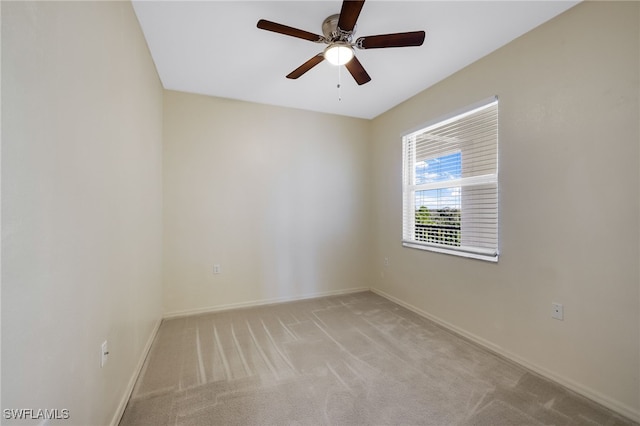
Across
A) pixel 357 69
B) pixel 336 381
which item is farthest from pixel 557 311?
pixel 357 69

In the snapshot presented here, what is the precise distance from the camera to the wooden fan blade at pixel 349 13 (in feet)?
4.47

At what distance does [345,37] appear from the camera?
172cm

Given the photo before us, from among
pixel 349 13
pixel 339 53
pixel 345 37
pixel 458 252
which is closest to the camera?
pixel 349 13

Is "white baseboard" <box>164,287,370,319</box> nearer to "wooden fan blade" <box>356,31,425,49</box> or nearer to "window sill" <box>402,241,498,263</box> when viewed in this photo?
"window sill" <box>402,241,498,263</box>

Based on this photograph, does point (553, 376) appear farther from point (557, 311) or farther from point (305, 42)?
point (305, 42)

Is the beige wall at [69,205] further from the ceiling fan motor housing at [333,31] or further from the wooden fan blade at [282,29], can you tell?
the ceiling fan motor housing at [333,31]

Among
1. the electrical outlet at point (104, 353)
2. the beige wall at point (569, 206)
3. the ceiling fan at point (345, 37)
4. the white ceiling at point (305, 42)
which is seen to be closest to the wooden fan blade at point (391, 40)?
the ceiling fan at point (345, 37)

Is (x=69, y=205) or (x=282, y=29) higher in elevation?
(x=282, y=29)

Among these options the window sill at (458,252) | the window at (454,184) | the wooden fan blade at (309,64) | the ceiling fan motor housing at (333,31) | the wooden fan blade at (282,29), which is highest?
the ceiling fan motor housing at (333,31)

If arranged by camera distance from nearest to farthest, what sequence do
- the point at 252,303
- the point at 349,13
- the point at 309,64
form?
the point at 349,13, the point at 309,64, the point at 252,303

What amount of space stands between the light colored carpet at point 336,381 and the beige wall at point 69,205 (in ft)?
1.28

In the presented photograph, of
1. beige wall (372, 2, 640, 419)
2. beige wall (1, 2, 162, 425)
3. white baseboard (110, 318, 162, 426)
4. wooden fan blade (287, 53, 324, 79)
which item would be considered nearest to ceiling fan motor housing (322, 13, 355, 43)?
wooden fan blade (287, 53, 324, 79)

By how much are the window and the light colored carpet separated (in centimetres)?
95

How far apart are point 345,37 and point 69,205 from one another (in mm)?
1793
